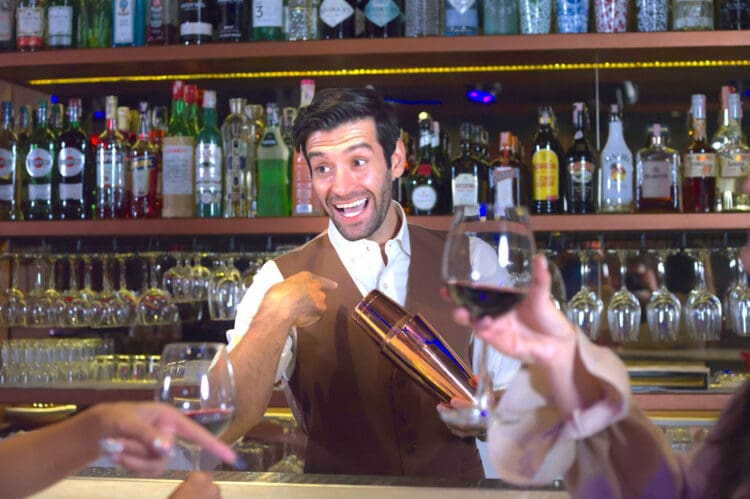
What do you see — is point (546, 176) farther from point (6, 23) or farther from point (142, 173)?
point (6, 23)

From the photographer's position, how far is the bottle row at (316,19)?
105 inches

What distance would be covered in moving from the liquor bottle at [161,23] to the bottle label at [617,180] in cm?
124

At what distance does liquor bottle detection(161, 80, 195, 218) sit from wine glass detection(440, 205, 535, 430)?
188 cm

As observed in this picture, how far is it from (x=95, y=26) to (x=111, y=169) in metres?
0.42

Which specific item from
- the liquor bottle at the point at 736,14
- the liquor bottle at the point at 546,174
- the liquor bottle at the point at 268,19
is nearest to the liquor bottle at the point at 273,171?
the liquor bottle at the point at 268,19

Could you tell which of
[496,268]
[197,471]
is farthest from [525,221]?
[197,471]

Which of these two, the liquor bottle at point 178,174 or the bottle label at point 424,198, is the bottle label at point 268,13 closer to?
the liquor bottle at point 178,174

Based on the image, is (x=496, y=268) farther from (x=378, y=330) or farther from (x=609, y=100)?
(x=609, y=100)

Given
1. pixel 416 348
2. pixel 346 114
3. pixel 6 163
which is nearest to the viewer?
pixel 416 348

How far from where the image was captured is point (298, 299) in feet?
6.57

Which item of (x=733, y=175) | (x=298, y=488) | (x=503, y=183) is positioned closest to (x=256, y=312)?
(x=298, y=488)

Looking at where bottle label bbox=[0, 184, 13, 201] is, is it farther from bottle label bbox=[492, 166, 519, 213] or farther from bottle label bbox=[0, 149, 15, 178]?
bottle label bbox=[492, 166, 519, 213]

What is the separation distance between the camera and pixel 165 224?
2.77m

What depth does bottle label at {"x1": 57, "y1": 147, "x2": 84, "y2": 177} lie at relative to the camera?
2.92 metres
